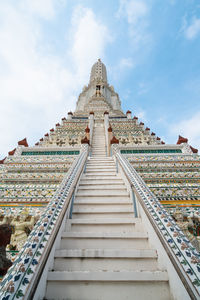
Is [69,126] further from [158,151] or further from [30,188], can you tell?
[30,188]

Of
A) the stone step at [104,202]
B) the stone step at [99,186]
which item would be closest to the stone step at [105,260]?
the stone step at [104,202]

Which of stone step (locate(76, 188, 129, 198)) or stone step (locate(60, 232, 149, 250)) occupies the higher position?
stone step (locate(76, 188, 129, 198))

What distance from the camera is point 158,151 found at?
22.5 feet

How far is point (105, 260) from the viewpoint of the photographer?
212 cm

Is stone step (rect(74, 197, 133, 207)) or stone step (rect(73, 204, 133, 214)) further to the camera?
stone step (rect(74, 197, 133, 207))

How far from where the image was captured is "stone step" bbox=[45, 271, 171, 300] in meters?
1.74

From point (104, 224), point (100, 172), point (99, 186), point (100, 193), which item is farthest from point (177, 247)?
point (100, 172)

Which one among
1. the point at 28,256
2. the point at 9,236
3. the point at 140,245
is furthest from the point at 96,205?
the point at 28,256

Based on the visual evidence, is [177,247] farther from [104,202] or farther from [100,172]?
[100,172]

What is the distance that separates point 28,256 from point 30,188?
117 inches

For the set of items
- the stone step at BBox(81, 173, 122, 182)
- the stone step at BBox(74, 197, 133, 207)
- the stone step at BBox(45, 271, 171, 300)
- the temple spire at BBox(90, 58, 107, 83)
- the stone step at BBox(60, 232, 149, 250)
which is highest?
the temple spire at BBox(90, 58, 107, 83)

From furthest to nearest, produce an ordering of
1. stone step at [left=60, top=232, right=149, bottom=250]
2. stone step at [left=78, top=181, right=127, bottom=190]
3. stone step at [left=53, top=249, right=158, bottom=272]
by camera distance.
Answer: stone step at [left=78, top=181, right=127, bottom=190] < stone step at [left=60, top=232, right=149, bottom=250] < stone step at [left=53, top=249, right=158, bottom=272]

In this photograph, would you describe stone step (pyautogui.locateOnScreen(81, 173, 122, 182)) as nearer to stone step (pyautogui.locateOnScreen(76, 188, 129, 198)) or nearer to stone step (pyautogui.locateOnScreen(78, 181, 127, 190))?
stone step (pyautogui.locateOnScreen(78, 181, 127, 190))

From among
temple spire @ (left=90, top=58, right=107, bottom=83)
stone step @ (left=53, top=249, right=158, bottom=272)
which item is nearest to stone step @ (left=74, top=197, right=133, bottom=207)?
stone step @ (left=53, top=249, right=158, bottom=272)
